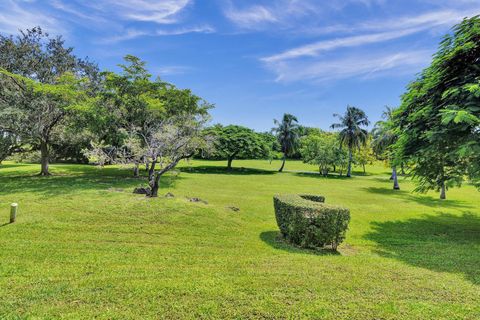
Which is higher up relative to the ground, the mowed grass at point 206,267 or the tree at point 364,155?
the tree at point 364,155

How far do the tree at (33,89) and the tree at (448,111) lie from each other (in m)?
21.5

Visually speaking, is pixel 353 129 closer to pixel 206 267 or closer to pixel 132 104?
pixel 132 104

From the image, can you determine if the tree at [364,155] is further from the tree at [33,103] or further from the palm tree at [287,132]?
the tree at [33,103]

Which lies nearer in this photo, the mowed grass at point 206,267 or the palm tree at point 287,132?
the mowed grass at point 206,267

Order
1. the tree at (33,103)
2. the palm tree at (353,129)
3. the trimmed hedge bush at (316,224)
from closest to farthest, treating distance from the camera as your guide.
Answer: the trimmed hedge bush at (316,224), the tree at (33,103), the palm tree at (353,129)

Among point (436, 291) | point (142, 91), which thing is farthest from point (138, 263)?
point (142, 91)

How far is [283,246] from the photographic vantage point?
8383 millimetres

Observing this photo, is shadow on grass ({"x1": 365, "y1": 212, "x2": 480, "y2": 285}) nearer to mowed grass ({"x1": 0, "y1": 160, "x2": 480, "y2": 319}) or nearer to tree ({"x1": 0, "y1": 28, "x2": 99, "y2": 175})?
mowed grass ({"x1": 0, "y1": 160, "x2": 480, "y2": 319})

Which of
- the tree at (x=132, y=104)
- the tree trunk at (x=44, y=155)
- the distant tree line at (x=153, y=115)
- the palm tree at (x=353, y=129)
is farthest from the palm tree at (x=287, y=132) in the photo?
the tree trunk at (x=44, y=155)

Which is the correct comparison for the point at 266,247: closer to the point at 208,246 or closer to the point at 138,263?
the point at 208,246

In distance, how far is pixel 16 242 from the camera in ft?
24.1

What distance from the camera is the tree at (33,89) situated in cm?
1895

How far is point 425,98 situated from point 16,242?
48.2 feet

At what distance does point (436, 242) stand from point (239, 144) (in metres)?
33.0
